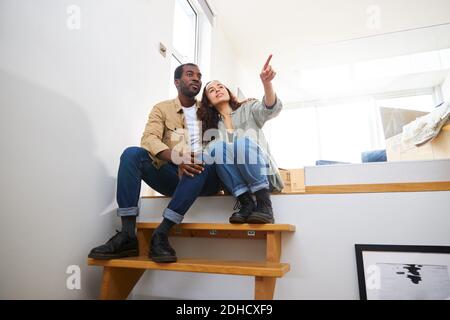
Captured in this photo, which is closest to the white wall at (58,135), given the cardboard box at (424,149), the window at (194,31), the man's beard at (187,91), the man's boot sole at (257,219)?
the man's beard at (187,91)

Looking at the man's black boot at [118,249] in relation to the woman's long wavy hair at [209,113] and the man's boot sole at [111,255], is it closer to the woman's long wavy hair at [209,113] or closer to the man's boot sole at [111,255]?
the man's boot sole at [111,255]

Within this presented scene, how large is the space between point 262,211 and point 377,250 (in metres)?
0.44

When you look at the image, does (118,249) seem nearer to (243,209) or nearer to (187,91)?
(243,209)

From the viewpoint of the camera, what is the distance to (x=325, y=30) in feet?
11.4

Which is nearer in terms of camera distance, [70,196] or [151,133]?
[70,196]

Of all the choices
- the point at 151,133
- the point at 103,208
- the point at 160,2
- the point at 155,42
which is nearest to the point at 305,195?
the point at 151,133

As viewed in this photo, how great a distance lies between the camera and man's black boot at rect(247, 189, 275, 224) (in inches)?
43.6

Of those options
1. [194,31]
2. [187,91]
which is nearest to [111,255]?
[187,91]

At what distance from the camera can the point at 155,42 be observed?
2.01 metres

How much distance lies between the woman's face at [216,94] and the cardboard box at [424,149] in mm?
1146

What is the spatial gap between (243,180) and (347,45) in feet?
10.7

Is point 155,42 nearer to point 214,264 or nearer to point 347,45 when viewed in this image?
point 214,264

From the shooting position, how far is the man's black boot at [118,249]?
3.60 ft

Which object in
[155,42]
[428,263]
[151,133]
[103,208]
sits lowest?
[428,263]
